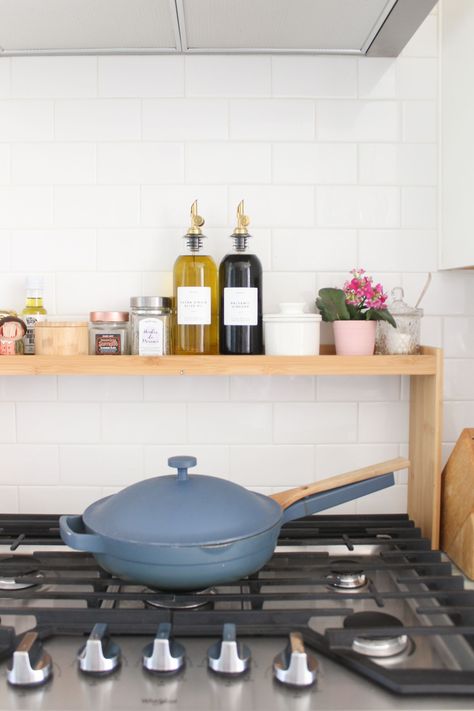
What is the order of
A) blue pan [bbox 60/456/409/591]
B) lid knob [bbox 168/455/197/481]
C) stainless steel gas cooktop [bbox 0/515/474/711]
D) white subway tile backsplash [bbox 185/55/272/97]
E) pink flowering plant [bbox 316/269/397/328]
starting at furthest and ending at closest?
1. white subway tile backsplash [bbox 185/55/272/97]
2. pink flowering plant [bbox 316/269/397/328]
3. lid knob [bbox 168/455/197/481]
4. blue pan [bbox 60/456/409/591]
5. stainless steel gas cooktop [bbox 0/515/474/711]

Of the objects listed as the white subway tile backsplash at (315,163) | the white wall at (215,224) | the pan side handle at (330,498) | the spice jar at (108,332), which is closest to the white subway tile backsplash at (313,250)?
the white wall at (215,224)

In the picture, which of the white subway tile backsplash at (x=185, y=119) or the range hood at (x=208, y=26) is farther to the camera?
the white subway tile backsplash at (x=185, y=119)

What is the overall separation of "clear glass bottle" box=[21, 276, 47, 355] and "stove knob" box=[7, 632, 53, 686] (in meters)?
0.66

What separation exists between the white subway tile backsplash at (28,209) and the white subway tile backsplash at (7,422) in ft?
1.35

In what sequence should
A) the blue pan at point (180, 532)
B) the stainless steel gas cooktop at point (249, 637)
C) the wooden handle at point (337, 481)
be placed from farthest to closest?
the wooden handle at point (337, 481)
the blue pan at point (180, 532)
the stainless steel gas cooktop at point (249, 637)

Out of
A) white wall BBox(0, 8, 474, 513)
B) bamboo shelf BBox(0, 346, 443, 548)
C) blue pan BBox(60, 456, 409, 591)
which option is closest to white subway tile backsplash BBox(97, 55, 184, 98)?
white wall BBox(0, 8, 474, 513)

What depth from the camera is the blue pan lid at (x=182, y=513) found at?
108 centimetres

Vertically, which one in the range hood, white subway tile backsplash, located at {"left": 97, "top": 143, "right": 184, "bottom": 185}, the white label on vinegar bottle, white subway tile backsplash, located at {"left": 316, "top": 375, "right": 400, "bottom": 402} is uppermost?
the range hood

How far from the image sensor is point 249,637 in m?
1.06

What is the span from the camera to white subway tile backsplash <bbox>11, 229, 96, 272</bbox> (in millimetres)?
1538

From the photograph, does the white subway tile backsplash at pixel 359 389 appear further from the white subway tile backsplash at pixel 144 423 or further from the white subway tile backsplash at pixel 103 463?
the white subway tile backsplash at pixel 103 463

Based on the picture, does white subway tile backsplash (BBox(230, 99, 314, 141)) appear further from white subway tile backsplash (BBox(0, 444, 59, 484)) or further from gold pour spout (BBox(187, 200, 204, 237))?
white subway tile backsplash (BBox(0, 444, 59, 484))

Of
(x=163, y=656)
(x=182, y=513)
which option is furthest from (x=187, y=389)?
(x=163, y=656)

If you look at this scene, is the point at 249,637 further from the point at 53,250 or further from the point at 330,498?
the point at 53,250
